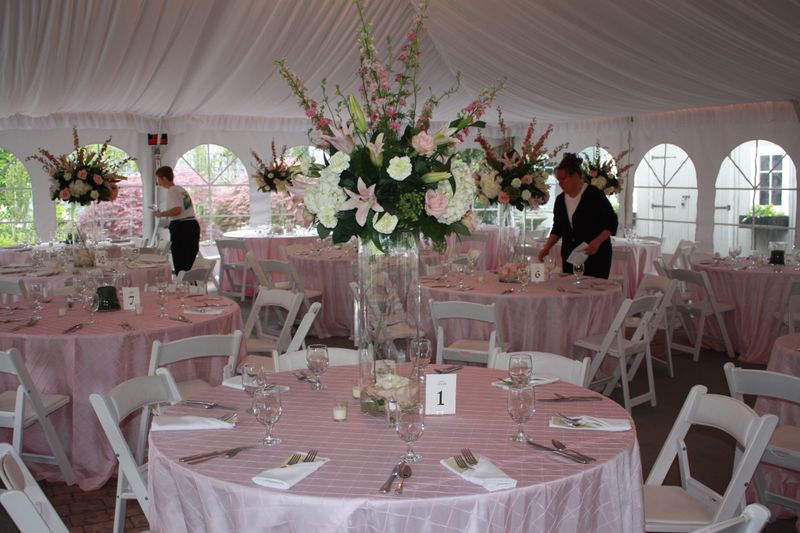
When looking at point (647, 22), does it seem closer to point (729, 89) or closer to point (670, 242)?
point (729, 89)

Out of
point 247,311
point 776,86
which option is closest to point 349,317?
point 247,311

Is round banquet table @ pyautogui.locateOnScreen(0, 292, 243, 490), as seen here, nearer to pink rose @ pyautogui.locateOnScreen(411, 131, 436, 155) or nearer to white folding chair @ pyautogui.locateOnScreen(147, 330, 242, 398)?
white folding chair @ pyautogui.locateOnScreen(147, 330, 242, 398)

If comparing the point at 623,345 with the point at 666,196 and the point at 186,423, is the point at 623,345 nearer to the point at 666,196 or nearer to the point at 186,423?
the point at 186,423

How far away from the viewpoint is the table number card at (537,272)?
6387 millimetres

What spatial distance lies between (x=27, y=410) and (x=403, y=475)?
2.82 meters

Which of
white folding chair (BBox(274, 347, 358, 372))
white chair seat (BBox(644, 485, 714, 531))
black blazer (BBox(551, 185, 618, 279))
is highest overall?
black blazer (BBox(551, 185, 618, 279))

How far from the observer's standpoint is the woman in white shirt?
32.7ft

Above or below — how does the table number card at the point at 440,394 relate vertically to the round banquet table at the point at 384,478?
above

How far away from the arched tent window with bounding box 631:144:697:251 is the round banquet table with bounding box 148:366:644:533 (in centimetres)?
984

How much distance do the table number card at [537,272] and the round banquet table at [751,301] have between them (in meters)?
2.58

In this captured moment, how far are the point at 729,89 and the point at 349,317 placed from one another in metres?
5.42

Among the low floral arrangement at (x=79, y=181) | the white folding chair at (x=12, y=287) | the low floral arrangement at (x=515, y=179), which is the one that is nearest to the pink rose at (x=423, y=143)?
the low floral arrangement at (x=515, y=179)

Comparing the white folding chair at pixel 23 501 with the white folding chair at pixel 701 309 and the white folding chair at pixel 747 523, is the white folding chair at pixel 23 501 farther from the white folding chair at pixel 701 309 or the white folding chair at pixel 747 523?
the white folding chair at pixel 701 309

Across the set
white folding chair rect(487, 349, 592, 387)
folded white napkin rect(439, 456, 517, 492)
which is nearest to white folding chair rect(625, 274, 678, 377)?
white folding chair rect(487, 349, 592, 387)
